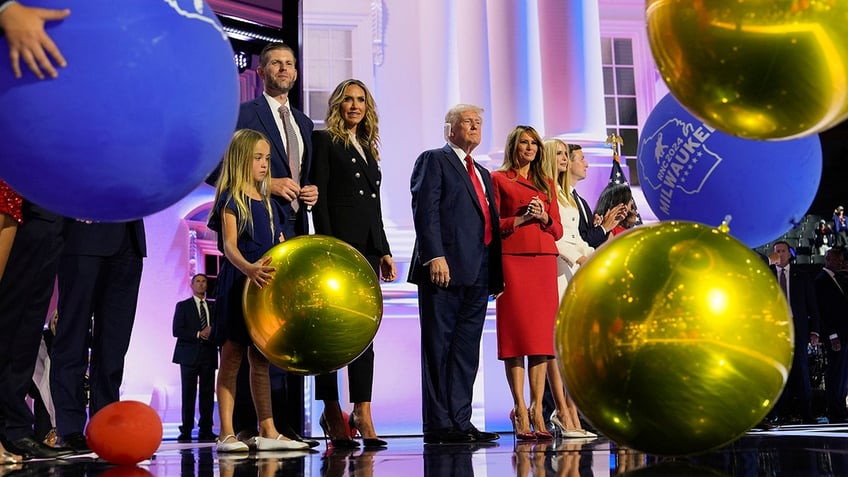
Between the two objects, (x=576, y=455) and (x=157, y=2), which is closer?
(x=157, y=2)

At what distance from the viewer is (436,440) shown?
504 centimetres

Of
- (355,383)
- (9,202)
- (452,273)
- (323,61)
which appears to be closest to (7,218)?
(9,202)

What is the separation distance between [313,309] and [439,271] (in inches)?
75.2

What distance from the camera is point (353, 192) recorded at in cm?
492

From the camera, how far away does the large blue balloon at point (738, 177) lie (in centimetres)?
365

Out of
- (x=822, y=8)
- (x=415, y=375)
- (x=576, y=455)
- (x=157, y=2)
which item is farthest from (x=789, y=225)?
(x=415, y=375)

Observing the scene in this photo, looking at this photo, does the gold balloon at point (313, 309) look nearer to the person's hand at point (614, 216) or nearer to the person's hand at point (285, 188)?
the person's hand at point (285, 188)

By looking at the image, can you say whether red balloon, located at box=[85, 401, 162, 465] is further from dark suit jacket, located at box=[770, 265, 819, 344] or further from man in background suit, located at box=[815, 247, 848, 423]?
man in background suit, located at box=[815, 247, 848, 423]

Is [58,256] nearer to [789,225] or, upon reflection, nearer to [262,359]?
[262,359]

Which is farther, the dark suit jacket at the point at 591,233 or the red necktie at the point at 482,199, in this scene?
the dark suit jacket at the point at 591,233

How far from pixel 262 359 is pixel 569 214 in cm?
227

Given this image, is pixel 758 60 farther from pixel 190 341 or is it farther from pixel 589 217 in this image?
pixel 190 341

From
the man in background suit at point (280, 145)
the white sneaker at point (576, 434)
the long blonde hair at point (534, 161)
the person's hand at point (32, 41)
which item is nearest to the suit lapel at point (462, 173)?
the long blonde hair at point (534, 161)

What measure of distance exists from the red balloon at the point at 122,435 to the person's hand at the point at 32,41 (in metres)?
1.76
